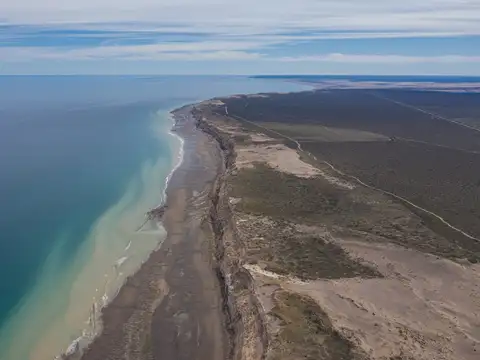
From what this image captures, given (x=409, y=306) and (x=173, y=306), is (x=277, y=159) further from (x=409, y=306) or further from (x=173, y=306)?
(x=409, y=306)

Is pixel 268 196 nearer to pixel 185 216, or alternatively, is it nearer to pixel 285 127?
pixel 185 216

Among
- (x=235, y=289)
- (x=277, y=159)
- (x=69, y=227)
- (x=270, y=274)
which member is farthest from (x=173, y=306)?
(x=277, y=159)

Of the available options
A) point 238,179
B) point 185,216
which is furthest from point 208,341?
point 238,179

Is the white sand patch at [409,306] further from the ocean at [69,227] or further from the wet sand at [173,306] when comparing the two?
the ocean at [69,227]

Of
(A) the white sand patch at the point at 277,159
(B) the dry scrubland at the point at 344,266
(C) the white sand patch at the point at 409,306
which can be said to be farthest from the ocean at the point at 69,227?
(C) the white sand patch at the point at 409,306

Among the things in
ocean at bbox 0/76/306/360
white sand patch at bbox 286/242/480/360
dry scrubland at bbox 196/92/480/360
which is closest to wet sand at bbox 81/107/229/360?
ocean at bbox 0/76/306/360

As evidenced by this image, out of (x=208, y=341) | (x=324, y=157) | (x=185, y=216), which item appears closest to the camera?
(x=208, y=341)
